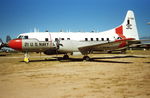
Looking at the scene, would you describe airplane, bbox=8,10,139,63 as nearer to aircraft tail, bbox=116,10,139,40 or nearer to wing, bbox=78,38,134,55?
wing, bbox=78,38,134,55

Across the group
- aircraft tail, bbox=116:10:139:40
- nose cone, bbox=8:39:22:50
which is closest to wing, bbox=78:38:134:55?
aircraft tail, bbox=116:10:139:40

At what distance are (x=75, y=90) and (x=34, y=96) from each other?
5.90ft

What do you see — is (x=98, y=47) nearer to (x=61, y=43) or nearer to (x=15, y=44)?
(x=61, y=43)

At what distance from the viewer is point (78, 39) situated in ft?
68.3

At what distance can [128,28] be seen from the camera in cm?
2569

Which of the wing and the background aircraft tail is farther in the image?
the background aircraft tail

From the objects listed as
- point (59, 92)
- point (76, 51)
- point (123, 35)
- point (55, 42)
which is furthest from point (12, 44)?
point (123, 35)

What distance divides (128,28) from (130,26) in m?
0.56

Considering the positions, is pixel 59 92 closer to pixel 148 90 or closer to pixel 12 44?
pixel 148 90

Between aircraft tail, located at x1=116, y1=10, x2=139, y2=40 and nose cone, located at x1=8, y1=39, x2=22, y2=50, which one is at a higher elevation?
aircraft tail, located at x1=116, y1=10, x2=139, y2=40

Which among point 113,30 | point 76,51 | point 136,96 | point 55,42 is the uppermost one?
point 113,30

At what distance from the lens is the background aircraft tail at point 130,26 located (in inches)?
1004

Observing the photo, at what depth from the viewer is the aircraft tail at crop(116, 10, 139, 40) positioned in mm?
25109

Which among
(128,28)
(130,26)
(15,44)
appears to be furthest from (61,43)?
(130,26)
